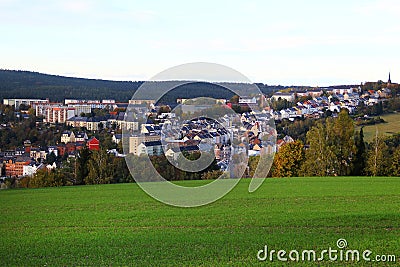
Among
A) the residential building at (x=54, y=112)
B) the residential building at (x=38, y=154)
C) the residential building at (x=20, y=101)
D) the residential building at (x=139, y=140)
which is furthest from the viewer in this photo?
the residential building at (x=20, y=101)

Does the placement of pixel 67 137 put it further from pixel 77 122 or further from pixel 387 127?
pixel 387 127

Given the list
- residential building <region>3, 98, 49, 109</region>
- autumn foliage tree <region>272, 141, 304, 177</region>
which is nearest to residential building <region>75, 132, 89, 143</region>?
residential building <region>3, 98, 49, 109</region>

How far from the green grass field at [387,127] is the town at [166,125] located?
3.46 m

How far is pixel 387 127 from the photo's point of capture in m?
72.5

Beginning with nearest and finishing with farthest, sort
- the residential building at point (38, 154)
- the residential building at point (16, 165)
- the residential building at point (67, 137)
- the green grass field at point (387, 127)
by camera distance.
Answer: the green grass field at point (387, 127) < the residential building at point (16, 165) < the residential building at point (38, 154) < the residential building at point (67, 137)

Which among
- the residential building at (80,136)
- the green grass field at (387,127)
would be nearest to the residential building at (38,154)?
the residential building at (80,136)

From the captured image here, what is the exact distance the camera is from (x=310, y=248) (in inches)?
560

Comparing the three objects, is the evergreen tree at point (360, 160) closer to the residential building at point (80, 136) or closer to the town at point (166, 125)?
the town at point (166, 125)

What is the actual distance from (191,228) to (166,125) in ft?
23.8

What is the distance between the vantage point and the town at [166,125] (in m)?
23.2

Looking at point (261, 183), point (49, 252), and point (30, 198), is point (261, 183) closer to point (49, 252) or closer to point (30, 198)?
point (30, 198)

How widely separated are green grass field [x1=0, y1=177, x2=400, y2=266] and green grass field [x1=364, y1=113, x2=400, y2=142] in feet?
131

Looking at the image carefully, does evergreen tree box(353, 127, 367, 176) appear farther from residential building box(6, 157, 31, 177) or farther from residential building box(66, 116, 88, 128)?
residential building box(66, 116, 88, 128)

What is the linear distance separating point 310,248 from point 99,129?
265 feet
